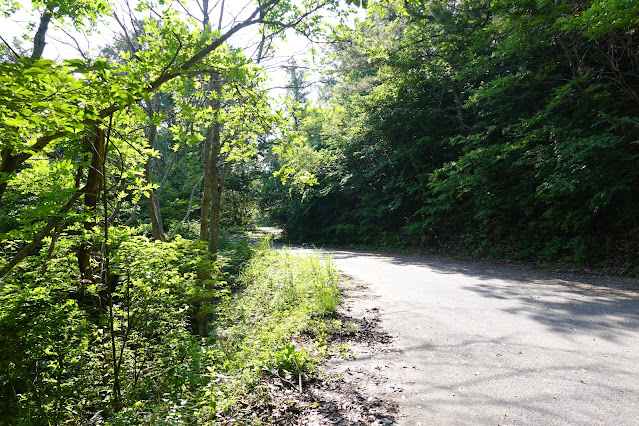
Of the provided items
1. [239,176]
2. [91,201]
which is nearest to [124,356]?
[91,201]

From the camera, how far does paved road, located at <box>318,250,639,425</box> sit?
3.13m

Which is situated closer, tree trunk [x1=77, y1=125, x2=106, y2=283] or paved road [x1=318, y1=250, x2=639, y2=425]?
paved road [x1=318, y1=250, x2=639, y2=425]

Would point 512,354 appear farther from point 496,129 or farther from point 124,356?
point 496,129

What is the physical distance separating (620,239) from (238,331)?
10.2 m

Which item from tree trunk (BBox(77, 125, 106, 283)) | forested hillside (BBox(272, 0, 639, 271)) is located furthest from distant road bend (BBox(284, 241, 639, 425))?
tree trunk (BBox(77, 125, 106, 283))

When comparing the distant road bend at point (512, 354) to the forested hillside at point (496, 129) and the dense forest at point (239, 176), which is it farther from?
the forested hillside at point (496, 129)

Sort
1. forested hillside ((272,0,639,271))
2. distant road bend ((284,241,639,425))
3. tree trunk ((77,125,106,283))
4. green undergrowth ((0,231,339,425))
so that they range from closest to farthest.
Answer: distant road bend ((284,241,639,425)) → green undergrowth ((0,231,339,425)) → tree trunk ((77,125,106,283)) → forested hillside ((272,0,639,271))

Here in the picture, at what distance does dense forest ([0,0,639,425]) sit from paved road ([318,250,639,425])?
121 cm

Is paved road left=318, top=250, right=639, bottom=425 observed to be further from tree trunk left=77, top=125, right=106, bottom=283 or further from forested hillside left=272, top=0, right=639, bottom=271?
tree trunk left=77, top=125, right=106, bottom=283

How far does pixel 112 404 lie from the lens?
410 centimetres

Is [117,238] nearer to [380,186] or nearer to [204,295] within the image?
[204,295]

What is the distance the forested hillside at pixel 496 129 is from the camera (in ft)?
30.1

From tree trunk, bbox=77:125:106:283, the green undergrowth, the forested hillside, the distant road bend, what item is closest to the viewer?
the distant road bend

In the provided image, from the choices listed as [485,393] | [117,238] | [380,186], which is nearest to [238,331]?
[117,238]
